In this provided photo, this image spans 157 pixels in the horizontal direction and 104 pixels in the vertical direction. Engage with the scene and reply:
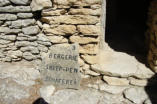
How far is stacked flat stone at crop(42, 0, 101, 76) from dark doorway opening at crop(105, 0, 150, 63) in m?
0.76

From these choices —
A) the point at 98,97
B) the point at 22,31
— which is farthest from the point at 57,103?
the point at 22,31

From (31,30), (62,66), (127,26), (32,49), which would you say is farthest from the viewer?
(127,26)

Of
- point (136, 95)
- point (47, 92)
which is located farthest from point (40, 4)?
point (136, 95)

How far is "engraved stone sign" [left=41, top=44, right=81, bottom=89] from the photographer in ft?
10.4

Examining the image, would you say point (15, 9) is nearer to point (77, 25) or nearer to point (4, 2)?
point (4, 2)

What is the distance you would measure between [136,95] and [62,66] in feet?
3.67

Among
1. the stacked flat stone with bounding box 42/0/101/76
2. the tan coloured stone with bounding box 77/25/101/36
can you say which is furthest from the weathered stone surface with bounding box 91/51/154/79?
the tan coloured stone with bounding box 77/25/101/36

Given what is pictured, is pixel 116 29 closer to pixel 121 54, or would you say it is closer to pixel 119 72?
pixel 121 54

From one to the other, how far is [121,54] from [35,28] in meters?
1.48

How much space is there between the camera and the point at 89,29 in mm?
3494

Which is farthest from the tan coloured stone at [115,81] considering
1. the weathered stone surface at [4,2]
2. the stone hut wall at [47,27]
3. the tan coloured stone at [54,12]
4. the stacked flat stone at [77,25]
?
the weathered stone surface at [4,2]

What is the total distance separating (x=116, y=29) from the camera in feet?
16.8

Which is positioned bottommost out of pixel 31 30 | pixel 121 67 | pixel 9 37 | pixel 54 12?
pixel 121 67

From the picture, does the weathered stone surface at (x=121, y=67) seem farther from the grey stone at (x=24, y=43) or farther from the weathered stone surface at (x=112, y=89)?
the grey stone at (x=24, y=43)
